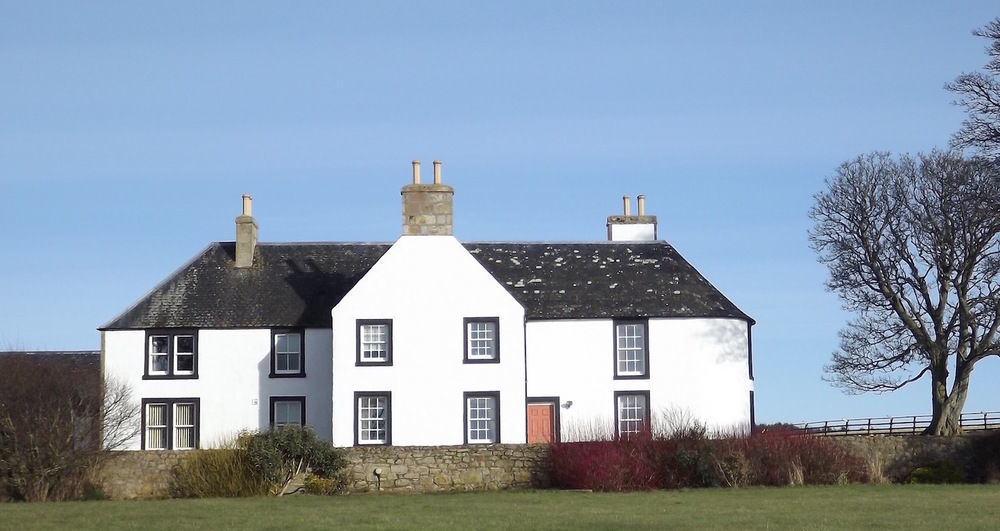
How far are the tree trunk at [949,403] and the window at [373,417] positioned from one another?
21.3 m

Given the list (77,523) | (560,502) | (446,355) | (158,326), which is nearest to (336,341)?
(446,355)

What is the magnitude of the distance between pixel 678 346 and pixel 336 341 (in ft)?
37.1

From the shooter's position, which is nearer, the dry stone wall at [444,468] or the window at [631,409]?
the dry stone wall at [444,468]

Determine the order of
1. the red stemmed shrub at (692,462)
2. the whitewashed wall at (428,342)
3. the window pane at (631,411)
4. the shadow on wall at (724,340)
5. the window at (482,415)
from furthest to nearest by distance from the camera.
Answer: the shadow on wall at (724,340), the window pane at (631,411), the window at (482,415), the whitewashed wall at (428,342), the red stemmed shrub at (692,462)

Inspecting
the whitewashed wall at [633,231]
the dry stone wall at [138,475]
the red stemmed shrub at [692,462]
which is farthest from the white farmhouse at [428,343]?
the dry stone wall at [138,475]

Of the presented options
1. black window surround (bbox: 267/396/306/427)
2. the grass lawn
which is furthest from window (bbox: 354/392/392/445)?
the grass lawn

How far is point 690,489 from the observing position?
117 feet

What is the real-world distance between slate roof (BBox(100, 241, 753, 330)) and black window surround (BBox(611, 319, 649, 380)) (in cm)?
29

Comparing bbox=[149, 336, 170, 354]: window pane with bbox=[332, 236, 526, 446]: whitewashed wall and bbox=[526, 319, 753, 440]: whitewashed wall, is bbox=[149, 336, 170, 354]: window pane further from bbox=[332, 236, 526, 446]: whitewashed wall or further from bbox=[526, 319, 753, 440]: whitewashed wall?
bbox=[526, 319, 753, 440]: whitewashed wall

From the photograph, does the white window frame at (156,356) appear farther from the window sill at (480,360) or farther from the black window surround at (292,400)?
the window sill at (480,360)

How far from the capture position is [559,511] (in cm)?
2914

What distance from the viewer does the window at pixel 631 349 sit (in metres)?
46.0

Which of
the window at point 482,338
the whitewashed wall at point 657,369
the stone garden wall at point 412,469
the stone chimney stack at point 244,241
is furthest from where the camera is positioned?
the stone chimney stack at point 244,241

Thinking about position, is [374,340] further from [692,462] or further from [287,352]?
[692,462]
